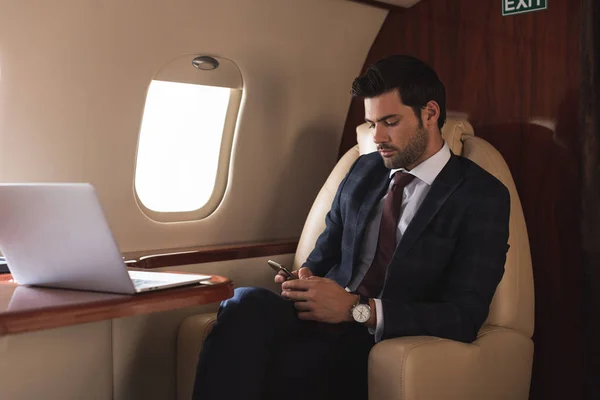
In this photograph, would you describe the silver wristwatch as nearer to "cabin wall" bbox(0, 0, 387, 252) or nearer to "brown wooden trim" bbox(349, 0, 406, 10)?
"cabin wall" bbox(0, 0, 387, 252)

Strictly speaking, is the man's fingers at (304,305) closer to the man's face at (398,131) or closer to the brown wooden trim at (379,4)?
the man's face at (398,131)

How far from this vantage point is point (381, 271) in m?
2.51

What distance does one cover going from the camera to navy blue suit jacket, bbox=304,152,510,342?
88.7 inches

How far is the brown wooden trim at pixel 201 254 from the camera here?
8.87 feet

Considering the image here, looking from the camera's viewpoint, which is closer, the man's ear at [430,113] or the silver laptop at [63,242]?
the silver laptop at [63,242]

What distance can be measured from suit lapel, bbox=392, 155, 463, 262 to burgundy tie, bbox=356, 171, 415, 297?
101 millimetres

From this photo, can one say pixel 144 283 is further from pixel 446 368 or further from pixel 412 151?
pixel 412 151

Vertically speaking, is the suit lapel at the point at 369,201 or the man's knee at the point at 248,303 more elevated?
the suit lapel at the point at 369,201

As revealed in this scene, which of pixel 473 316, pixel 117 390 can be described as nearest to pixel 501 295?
pixel 473 316

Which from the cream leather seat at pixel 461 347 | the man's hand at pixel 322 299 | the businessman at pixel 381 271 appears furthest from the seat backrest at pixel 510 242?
the man's hand at pixel 322 299

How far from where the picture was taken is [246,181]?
3457mm

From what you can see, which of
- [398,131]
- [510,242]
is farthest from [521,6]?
[510,242]

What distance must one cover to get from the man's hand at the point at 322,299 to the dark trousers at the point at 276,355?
0.20ft

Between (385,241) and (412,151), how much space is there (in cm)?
30
